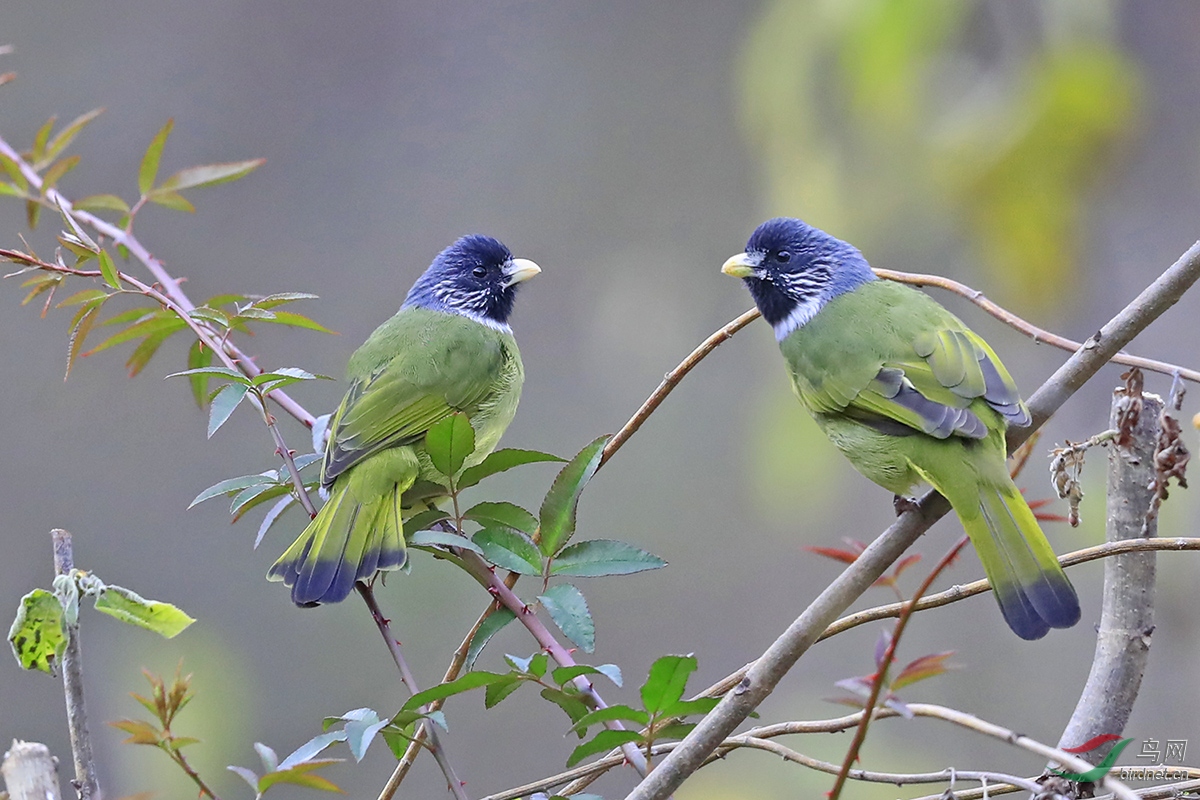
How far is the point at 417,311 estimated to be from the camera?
10.3ft

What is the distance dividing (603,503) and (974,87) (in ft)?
8.32

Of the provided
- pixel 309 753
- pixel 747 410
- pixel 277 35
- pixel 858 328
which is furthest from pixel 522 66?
pixel 309 753

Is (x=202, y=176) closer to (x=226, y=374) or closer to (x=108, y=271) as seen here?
(x=108, y=271)

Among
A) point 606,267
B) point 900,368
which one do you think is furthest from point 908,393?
point 606,267

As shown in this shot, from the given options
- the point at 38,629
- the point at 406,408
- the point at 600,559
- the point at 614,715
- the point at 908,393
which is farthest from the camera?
the point at 406,408

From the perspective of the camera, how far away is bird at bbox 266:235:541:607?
201 centimetres

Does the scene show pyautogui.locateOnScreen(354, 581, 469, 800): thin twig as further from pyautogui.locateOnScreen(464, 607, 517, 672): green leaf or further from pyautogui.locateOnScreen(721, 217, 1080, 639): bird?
pyautogui.locateOnScreen(721, 217, 1080, 639): bird

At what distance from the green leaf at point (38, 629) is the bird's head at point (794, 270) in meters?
1.70

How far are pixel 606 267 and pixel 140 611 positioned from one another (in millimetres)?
4856

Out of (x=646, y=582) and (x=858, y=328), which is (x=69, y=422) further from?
(x=858, y=328)

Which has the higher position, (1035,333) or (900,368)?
(900,368)

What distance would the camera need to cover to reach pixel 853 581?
1.26m

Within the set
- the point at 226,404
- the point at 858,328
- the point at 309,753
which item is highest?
the point at 858,328

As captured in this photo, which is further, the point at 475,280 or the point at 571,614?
the point at 475,280
